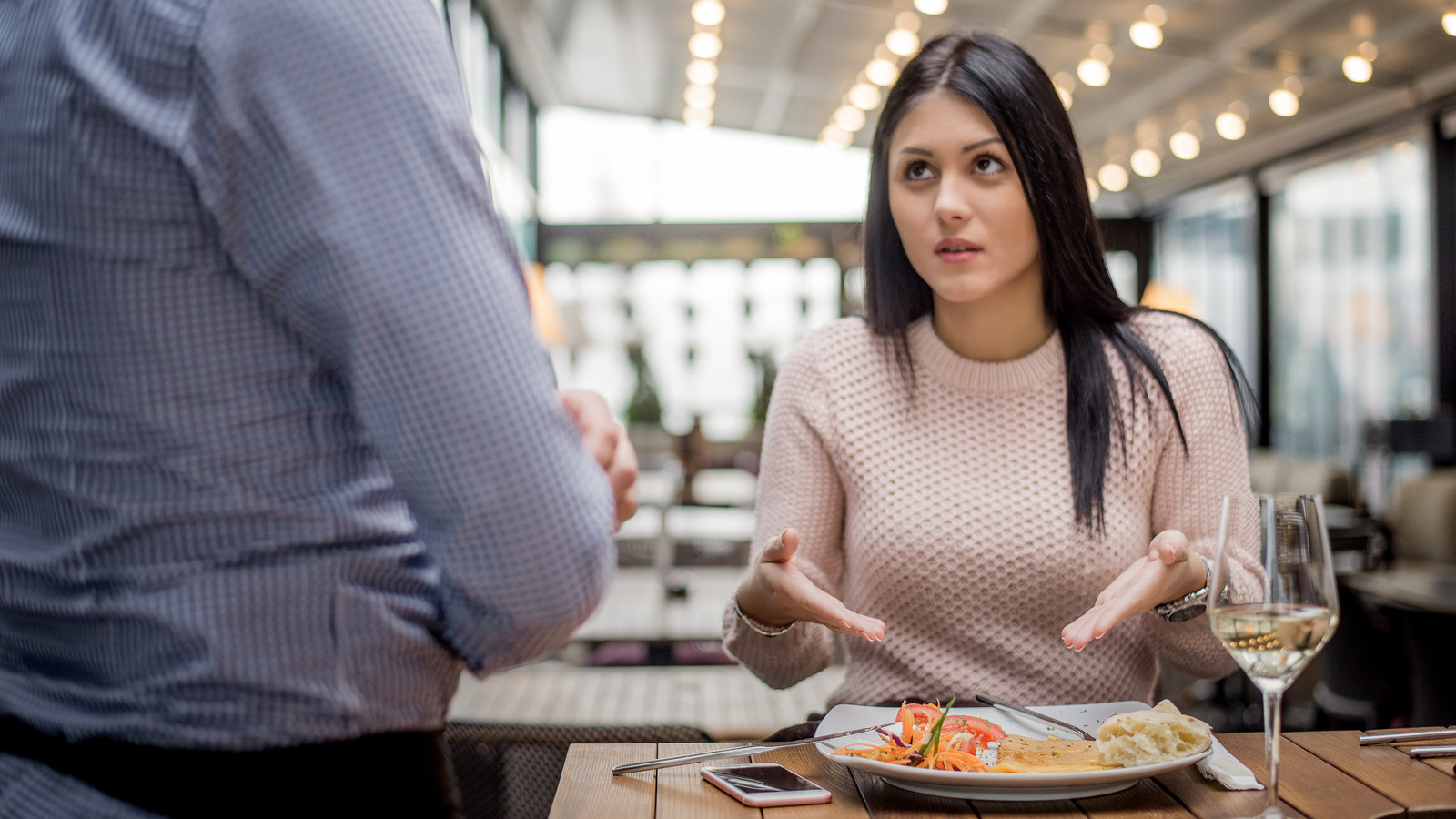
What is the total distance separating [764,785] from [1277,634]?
397mm

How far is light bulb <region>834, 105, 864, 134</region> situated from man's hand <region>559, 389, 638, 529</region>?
8.05 m

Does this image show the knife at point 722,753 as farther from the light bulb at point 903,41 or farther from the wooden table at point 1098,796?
the light bulb at point 903,41

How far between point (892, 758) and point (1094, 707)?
0.26 meters

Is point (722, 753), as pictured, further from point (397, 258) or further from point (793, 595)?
point (397, 258)

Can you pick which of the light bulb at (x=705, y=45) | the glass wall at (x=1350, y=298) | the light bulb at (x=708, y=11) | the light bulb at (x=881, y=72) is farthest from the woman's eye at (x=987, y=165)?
the glass wall at (x=1350, y=298)

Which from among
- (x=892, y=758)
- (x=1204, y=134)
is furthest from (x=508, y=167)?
(x=892, y=758)

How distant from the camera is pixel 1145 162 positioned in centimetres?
915

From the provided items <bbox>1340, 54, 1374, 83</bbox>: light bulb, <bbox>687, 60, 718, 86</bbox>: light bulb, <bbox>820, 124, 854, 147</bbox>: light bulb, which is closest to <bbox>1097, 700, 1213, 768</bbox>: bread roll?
<bbox>1340, 54, 1374, 83</bbox>: light bulb

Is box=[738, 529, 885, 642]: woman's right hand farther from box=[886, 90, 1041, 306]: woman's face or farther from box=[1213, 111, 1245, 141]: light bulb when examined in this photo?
→ box=[1213, 111, 1245, 141]: light bulb

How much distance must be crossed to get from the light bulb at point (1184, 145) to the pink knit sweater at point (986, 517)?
769cm

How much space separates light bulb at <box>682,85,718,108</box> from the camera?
29.0 ft

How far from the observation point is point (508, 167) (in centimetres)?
898

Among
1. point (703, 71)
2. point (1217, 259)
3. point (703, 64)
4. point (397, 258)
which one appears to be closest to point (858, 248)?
point (397, 258)

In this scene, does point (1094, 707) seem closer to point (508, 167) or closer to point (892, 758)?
point (892, 758)
